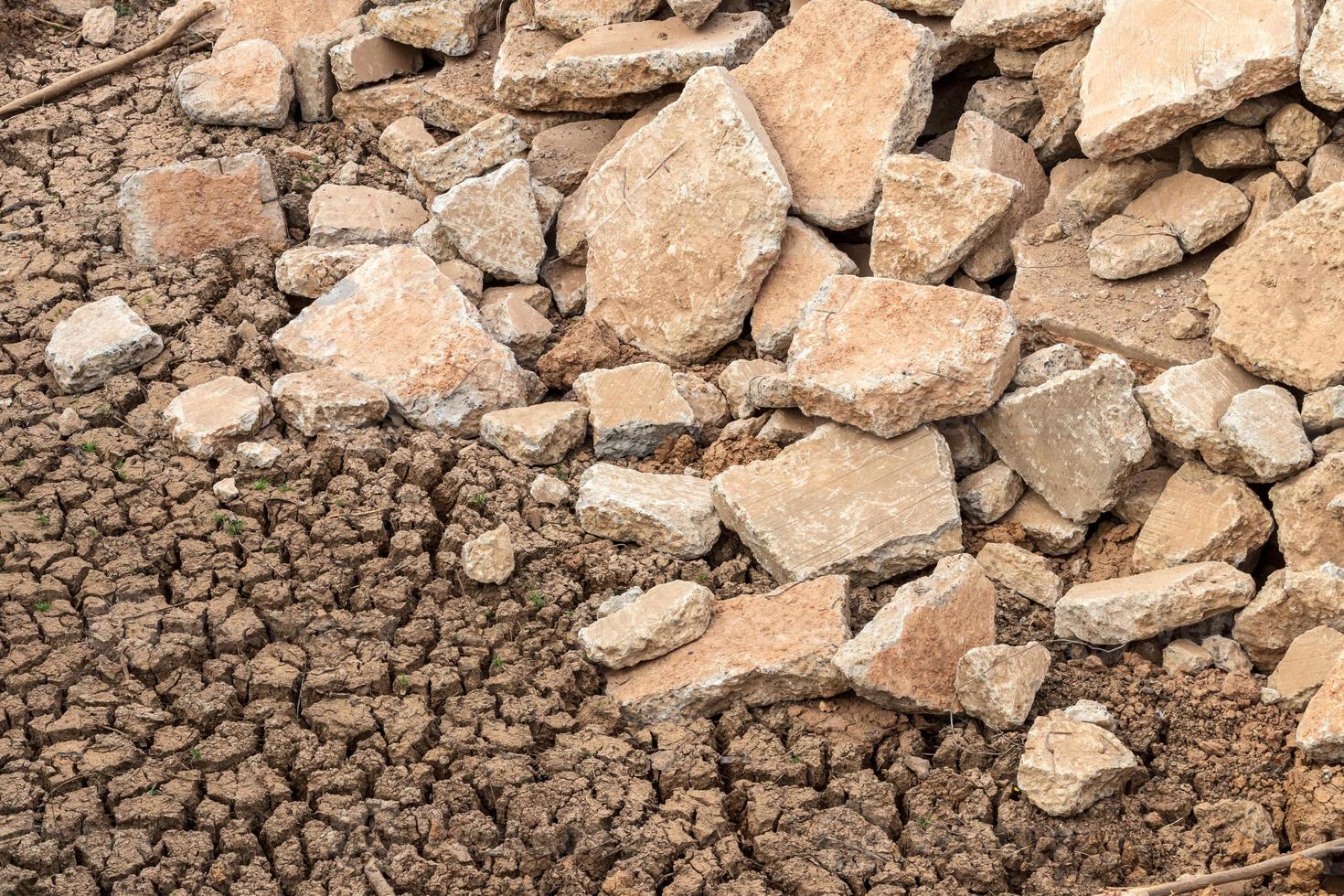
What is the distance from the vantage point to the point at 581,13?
19.4ft

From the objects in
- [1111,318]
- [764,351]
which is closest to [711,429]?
[764,351]

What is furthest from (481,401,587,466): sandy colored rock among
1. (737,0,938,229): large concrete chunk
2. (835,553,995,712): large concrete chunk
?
(835,553,995,712): large concrete chunk

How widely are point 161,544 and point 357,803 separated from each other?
116 cm

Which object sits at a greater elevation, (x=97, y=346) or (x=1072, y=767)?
(x=97, y=346)

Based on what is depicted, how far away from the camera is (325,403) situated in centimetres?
479

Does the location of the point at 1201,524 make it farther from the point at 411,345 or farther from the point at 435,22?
the point at 435,22

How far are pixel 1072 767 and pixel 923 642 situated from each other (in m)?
0.51

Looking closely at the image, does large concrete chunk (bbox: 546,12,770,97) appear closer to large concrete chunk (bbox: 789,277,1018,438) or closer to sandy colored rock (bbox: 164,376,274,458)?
large concrete chunk (bbox: 789,277,1018,438)

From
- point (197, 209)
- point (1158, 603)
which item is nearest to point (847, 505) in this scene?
point (1158, 603)

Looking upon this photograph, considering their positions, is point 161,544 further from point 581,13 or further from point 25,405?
point 581,13

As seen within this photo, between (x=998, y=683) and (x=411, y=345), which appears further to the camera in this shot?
(x=411, y=345)

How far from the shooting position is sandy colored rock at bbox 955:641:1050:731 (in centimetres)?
384

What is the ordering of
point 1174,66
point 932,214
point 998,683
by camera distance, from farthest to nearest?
point 932,214 < point 1174,66 < point 998,683

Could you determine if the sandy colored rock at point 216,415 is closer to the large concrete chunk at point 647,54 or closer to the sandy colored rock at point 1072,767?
the large concrete chunk at point 647,54
